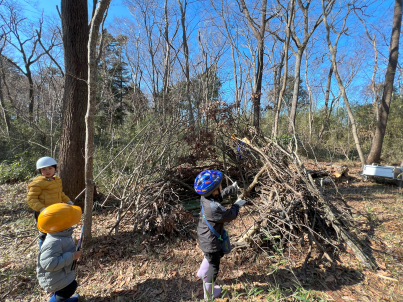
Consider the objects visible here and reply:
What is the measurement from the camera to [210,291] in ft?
7.16

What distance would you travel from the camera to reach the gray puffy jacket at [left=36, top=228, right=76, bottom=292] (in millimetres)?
1785

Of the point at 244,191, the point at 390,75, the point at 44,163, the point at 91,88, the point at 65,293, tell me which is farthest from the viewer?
the point at 390,75

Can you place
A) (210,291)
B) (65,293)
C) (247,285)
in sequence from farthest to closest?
(247,285) < (210,291) < (65,293)

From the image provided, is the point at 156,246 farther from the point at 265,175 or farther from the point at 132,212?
the point at 265,175

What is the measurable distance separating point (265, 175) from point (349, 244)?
5.98 feet

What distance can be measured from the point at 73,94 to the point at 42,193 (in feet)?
7.61

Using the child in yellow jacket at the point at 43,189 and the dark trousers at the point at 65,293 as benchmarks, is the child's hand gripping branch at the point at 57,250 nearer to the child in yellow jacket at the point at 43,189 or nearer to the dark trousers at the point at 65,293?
the dark trousers at the point at 65,293

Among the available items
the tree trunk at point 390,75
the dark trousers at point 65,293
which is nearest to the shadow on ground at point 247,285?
the dark trousers at point 65,293

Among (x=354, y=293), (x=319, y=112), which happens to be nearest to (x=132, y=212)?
(x=354, y=293)

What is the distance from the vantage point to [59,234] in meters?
1.89

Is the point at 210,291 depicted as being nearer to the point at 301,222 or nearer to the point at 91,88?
the point at 301,222

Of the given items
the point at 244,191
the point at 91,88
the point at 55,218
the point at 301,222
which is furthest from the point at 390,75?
the point at 55,218

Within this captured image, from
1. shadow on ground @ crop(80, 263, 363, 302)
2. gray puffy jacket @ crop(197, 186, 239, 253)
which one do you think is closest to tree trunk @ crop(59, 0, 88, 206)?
shadow on ground @ crop(80, 263, 363, 302)

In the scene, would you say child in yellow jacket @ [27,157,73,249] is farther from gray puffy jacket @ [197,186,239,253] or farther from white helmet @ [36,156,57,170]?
gray puffy jacket @ [197,186,239,253]
